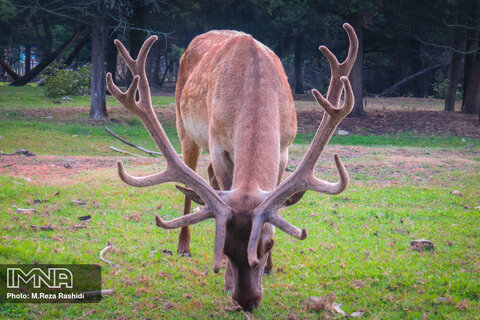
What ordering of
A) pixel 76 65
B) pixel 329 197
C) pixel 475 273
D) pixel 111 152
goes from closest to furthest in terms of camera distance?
pixel 475 273, pixel 329 197, pixel 111 152, pixel 76 65

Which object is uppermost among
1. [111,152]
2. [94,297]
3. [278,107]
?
[278,107]

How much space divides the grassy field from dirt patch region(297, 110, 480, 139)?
6999 millimetres

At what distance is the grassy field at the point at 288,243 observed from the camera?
4395 millimetres

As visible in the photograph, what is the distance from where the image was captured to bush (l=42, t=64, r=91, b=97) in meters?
23.3

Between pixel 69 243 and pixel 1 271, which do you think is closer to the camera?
pixel 1 271

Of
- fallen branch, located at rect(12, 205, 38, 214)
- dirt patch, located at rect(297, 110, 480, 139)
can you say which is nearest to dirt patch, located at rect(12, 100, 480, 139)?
dirt patch, located at rect(297, 110, 480, 139)

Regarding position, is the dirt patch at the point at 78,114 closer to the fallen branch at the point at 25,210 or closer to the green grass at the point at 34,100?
the green grass at the point at 34,100

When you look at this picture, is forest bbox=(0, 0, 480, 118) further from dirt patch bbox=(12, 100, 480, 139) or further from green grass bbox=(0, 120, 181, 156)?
green grass bbox=(0, 120, 181, 156)

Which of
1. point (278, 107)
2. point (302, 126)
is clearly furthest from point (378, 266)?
point (302, 126)

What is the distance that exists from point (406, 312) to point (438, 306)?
1.00ft

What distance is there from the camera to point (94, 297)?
14.6 feet

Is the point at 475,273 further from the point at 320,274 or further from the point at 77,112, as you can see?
the point at 77,112

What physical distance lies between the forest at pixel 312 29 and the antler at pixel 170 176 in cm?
1241

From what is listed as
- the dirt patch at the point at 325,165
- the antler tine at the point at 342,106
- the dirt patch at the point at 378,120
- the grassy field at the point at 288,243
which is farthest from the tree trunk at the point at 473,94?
the antler tine at the point at 342,106
